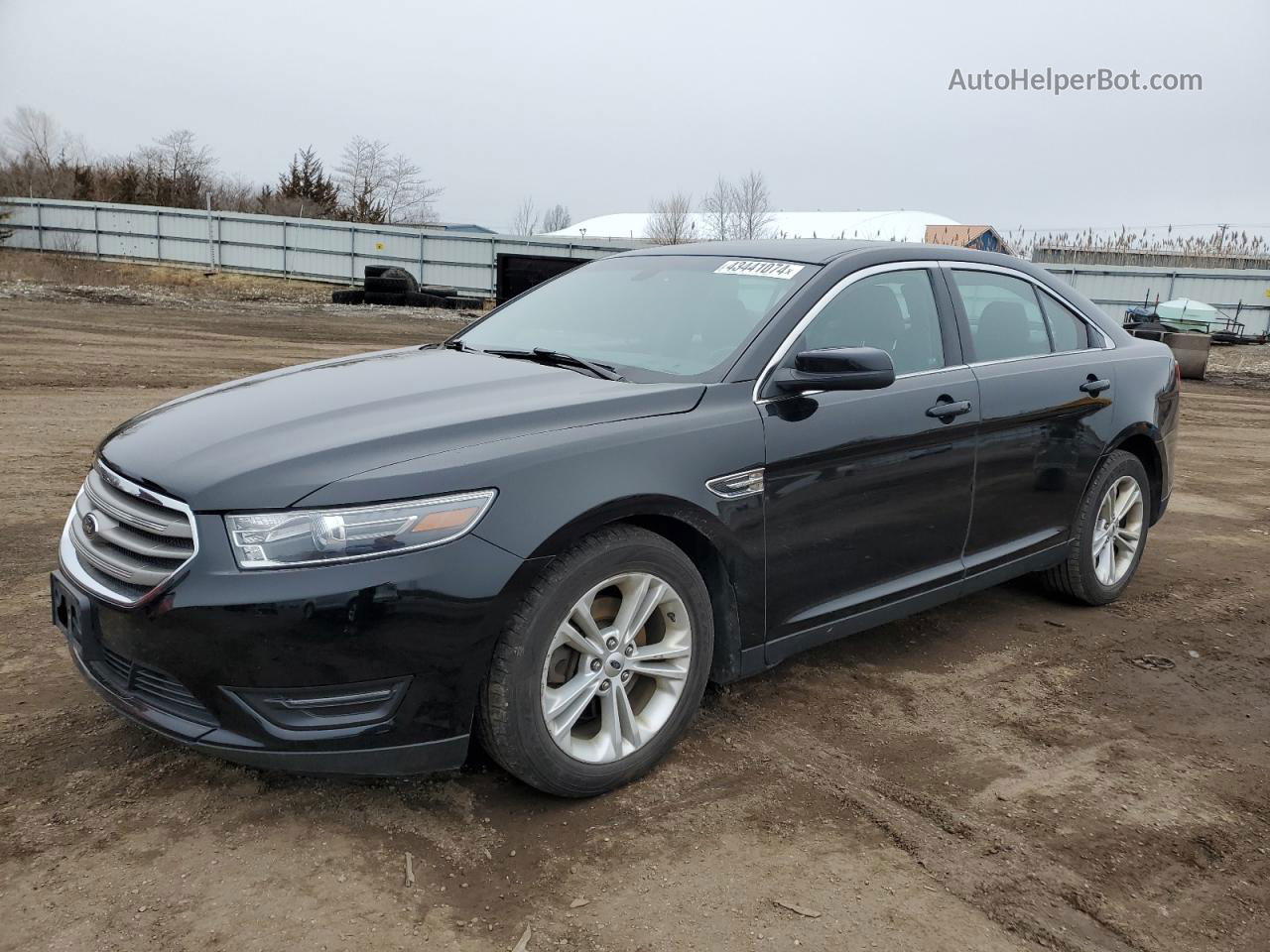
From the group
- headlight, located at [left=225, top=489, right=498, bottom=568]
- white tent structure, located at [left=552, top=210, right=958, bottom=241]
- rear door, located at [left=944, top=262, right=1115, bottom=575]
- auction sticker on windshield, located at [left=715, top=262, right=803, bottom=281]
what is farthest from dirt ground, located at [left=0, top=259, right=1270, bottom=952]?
white tent structure, located at [left=552, top=210, right=958, bottom=241]

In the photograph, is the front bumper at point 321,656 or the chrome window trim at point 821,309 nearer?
the front bumper at point 321,656

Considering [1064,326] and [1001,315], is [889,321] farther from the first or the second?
[1064,326]

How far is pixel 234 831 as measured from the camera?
2.76 meters

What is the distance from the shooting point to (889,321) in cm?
393

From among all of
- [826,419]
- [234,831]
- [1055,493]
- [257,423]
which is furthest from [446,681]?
[1055,493]

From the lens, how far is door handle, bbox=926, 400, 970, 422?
3.86 metres

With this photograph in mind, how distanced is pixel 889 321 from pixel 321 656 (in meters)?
2.50

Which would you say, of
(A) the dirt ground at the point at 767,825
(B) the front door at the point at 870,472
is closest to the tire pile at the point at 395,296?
(A) the dirt ground at the point at 767,825

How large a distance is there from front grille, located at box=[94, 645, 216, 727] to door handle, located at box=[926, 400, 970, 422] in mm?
2695

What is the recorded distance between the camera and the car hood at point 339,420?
262 cm

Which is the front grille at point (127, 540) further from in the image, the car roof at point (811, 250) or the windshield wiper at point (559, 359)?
the car roof at point (811, 250)

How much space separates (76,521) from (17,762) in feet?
2.48

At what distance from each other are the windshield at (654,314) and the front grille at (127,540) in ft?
4.99

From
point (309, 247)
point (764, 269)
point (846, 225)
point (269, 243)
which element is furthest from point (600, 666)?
point (846, 225)
